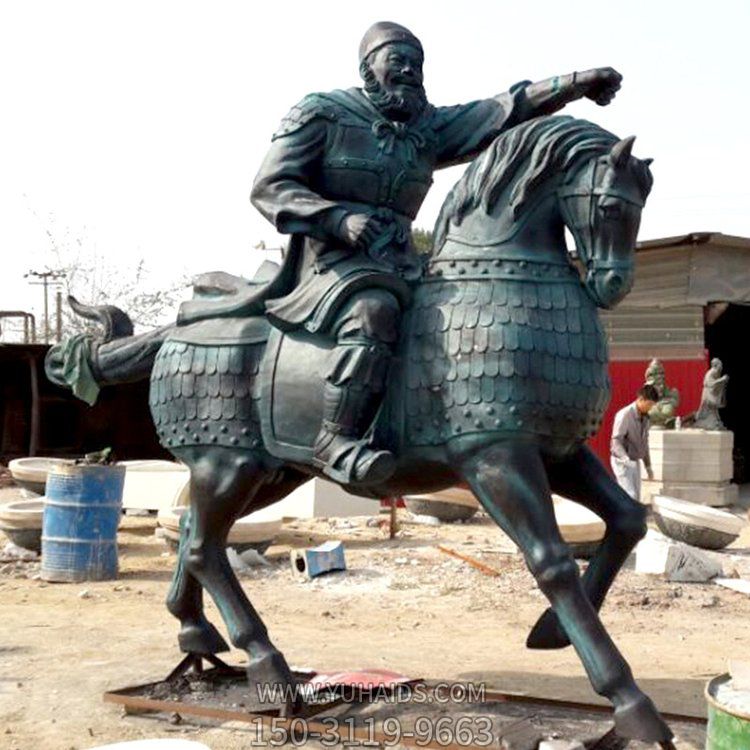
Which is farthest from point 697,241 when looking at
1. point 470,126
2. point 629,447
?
point 470,126

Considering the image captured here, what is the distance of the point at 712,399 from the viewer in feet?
49.4

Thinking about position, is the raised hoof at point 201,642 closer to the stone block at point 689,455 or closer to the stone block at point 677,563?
the stone block at point 677,563

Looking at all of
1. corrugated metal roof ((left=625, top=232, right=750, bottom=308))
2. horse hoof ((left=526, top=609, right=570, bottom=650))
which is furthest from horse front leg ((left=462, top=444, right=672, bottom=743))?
corrugated metal roof ((left=625, top=232, right=750, bottom=308))

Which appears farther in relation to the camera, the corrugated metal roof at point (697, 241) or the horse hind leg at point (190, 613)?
the corrugated metal roof at point (697, 241)

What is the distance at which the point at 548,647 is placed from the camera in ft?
13.9

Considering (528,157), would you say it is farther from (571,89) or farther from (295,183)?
(295,183)

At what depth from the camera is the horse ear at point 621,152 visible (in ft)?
12.1

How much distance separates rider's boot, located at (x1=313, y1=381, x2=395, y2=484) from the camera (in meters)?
3.86

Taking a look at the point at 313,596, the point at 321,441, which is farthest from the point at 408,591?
the point at 321,441

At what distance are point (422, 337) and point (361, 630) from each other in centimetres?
363

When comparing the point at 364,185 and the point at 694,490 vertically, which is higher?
the point at 364,185

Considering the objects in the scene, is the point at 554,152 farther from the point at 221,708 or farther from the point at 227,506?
the point at 221,708

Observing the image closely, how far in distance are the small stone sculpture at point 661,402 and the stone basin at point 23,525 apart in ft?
28.9

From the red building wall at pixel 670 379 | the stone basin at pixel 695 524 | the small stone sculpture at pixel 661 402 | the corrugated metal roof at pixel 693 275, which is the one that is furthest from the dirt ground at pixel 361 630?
the corrugated metal roof at pixel 693 275
